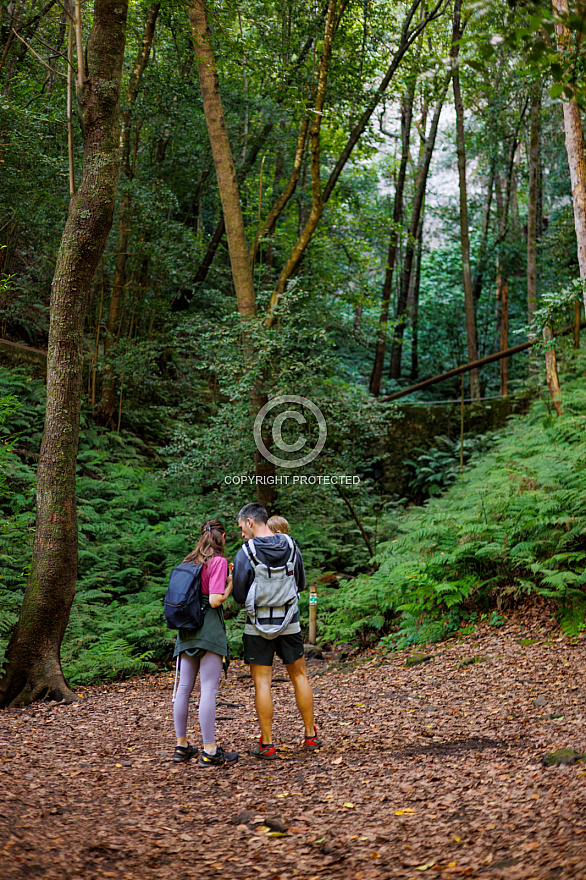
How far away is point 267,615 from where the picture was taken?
4469 millimetres

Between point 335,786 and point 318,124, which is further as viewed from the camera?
point 318,124

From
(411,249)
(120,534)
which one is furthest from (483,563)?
(411,249)

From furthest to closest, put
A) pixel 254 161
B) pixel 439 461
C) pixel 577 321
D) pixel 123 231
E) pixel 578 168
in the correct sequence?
pixel 254 161 < pixel 439 461 < pixel 123 231 < pixel 577 321 < pixel 578 168

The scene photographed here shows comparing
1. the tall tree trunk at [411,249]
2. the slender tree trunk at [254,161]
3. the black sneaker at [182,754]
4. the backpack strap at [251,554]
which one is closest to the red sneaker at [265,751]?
the black sneaker at [182,754]

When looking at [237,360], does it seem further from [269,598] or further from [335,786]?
[335,786]

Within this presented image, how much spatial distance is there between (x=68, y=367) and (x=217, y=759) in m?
4.12

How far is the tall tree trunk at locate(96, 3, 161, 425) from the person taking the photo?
526 inches

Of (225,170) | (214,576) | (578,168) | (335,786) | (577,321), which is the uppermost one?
(225,170)

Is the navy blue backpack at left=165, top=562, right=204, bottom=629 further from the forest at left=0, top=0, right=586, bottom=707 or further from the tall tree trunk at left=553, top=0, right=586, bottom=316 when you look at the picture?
the tall tree trunk at left=553, top=0, right=586, bottom=316

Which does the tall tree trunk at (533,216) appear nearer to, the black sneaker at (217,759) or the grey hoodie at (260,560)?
the grey hoodie at (260,560)

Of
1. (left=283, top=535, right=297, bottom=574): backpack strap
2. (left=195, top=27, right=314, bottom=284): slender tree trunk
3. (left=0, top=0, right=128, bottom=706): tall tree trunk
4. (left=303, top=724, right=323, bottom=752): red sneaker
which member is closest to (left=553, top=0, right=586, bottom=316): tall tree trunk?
(left=195, top=27, right=314, bottom=284): slender tree trunk

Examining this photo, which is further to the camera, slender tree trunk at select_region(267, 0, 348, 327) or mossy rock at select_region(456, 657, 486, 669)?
slender tree trunk at select_region(267, 0, 348, 327)

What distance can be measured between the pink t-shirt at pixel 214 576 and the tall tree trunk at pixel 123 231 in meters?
10.4

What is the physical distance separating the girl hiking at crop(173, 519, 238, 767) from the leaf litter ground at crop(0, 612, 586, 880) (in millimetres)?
140
